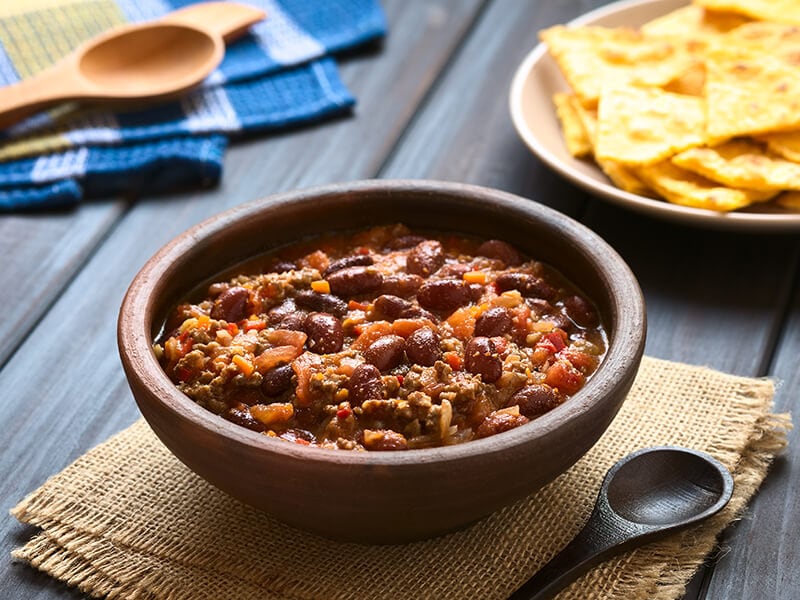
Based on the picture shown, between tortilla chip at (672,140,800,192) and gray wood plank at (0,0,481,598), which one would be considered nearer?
gray wood plank at (0,0,481,598)

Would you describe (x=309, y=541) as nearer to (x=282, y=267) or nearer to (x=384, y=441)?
(x=384, y=441)

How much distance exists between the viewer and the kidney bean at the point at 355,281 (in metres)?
2.45

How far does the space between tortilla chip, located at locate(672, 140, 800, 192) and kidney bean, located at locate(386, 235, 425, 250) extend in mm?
1008

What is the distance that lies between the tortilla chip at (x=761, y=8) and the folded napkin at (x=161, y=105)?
1.37 meters

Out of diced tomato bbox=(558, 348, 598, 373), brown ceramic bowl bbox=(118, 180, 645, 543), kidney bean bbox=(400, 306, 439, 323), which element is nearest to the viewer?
brown ceramic bowl bbox=(118, 180, 645, 543)

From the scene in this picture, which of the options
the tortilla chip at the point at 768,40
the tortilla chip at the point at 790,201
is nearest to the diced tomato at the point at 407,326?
the tortilla chip at the point at 790,201

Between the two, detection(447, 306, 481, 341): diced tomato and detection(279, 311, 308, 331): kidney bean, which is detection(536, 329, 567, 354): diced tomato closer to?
detection(447, 306, 481, 341): diced tomato

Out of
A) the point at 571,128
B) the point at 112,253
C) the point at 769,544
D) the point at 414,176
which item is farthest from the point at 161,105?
the point at 769,544

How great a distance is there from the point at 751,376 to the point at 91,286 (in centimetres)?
195

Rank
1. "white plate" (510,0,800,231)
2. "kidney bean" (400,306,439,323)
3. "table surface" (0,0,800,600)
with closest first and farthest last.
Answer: "kidney bean" (400,306,439,323)
"table surface" (0,0,800,600)
"white plate" (510,0,800,231)

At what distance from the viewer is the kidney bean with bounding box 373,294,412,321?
2.37 meters

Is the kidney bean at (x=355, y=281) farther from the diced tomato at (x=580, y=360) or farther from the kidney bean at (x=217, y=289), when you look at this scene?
the diced tomato at (x=580, y=360)

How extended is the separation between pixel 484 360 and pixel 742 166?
1415 millimetres

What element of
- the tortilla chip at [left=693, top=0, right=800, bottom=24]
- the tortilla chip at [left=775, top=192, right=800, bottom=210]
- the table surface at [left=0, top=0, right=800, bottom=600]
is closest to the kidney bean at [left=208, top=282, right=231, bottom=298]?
the table surface at [left=0, top=0, right=800, bottom=600]
